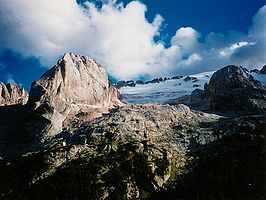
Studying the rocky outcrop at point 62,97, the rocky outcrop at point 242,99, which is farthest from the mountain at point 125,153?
the rocky outcrop at point 242,99

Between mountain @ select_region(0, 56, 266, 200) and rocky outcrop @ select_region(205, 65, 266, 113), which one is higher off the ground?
rocky outcrop @ select_region(205, 65, 266, 113)

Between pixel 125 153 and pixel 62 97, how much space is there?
66294mm

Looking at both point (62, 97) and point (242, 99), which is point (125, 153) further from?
point (242, 99)

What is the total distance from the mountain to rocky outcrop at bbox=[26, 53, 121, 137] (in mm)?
532

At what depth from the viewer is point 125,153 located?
115438mm

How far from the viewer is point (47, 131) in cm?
14038

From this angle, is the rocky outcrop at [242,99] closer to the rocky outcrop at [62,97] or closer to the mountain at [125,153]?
the mountain at [125,153]

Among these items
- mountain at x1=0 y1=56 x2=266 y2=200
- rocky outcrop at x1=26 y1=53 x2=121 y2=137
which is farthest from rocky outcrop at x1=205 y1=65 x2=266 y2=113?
rocky outcrop at x1=26 y1=53 x2=121 y2=137

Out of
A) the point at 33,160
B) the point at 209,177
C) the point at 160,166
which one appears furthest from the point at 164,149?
the point at 33,160

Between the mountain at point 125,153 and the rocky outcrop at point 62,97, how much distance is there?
20.9 inches

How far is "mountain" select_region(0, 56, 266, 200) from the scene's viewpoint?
97.6m

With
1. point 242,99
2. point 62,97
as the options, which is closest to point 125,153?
point 62,97

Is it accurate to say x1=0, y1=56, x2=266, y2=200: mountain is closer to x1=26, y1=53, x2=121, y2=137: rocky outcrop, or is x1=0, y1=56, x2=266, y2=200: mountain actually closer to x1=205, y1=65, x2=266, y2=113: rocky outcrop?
x1=26, y1=53, x2=121, y2=137: rocky outcrop

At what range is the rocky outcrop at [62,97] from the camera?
144375 millimetres
